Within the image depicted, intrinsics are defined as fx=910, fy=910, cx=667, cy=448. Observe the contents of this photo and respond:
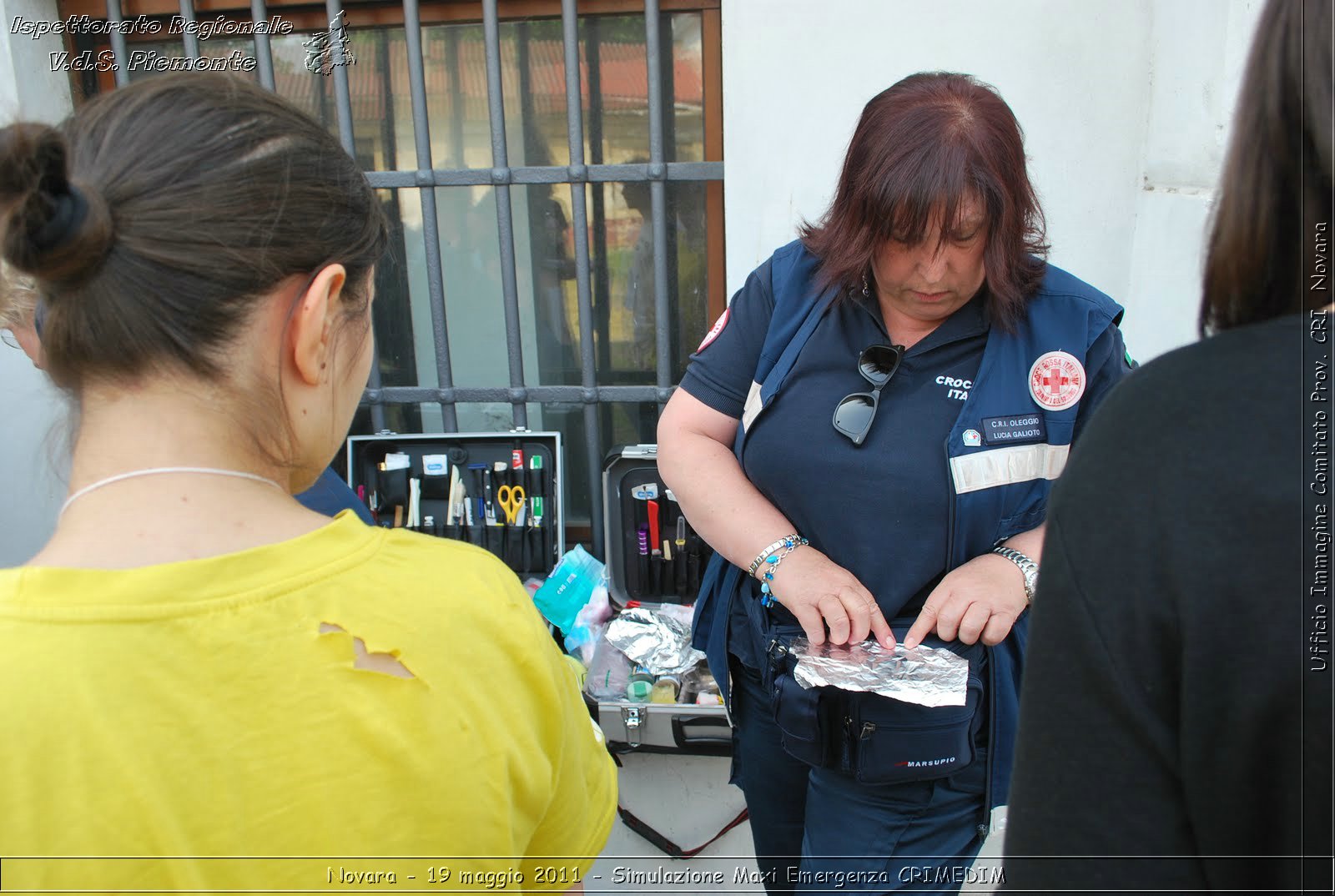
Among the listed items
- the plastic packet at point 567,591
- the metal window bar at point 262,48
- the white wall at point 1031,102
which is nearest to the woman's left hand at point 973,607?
the white wall at point 1031,102

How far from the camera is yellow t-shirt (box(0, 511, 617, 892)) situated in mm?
624

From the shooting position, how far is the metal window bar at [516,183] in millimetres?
2525

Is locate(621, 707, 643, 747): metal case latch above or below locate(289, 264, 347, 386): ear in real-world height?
below

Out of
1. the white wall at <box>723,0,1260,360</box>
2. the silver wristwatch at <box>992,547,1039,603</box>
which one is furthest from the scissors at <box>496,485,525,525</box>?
the silver wristwatch at <box>992,547,1039,603</box>

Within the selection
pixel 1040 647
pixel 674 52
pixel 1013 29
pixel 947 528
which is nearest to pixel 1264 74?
pixel 1040 647

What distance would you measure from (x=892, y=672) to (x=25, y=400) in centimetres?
270

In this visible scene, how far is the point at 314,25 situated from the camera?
2.70 m

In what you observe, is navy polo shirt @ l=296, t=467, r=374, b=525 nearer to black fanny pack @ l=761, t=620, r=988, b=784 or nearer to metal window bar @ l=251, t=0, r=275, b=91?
black fanny pack @ l=761, t=620, r=988, b=784

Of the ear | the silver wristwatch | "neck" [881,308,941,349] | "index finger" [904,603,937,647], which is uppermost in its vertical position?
the ear

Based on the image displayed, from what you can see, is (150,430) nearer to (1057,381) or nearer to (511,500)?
(1057,381)

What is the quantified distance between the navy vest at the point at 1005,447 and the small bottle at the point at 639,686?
1.02m

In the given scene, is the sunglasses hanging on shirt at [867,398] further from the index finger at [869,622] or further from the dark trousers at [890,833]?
the dark trousers at [890,833]

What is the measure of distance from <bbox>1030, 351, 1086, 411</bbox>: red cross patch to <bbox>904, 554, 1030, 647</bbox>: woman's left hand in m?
0.27

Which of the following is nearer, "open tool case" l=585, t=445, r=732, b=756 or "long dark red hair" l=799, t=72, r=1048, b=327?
"long dark red hair" l=799, t=72, r=1048, b=327
